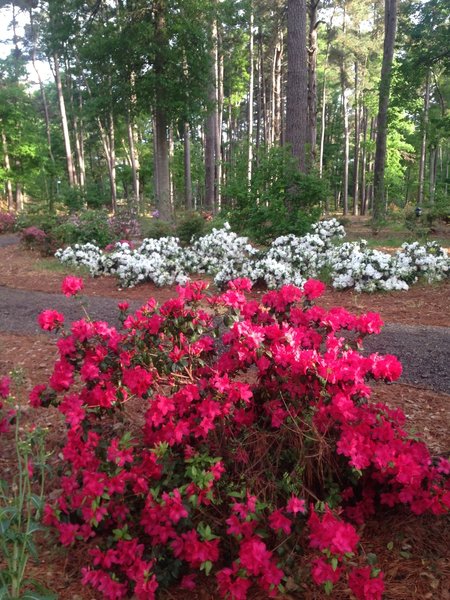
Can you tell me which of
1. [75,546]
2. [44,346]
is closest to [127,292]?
[44,346]

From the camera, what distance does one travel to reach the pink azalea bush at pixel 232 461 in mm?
1671

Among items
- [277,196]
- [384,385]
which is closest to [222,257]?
[277,196]

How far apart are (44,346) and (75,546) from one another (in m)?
2.94

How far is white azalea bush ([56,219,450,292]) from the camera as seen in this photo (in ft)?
22.5

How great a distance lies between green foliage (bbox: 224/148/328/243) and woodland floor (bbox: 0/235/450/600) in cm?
228

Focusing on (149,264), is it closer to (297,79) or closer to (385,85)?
(297,79)

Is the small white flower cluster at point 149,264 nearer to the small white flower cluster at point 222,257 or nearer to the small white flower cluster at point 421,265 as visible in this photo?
the small white flower cluster at point 222,257

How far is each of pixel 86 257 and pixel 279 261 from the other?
3866 mm

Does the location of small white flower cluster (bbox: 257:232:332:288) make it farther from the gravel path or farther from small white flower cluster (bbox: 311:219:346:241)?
the gravel path

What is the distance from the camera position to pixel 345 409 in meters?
1.84

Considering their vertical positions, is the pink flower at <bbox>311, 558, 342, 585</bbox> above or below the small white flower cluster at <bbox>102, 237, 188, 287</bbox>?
below

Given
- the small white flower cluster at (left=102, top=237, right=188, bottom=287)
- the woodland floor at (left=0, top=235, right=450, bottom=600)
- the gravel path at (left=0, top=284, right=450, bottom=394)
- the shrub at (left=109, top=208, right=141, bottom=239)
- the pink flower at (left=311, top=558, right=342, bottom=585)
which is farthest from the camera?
Answer: the shrub at (left=109, top=208, right=141, bottom=239)

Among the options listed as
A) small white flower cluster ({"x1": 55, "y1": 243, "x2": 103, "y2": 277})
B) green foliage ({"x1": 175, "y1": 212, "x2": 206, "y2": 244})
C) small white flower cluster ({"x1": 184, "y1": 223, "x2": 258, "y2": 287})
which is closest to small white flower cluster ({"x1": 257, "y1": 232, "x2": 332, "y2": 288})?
small white flower cluster ({"x1": 184, "y1": 223, "x2": 258, "y2": 287})

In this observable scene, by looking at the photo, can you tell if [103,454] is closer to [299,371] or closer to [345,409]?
[299,371]
